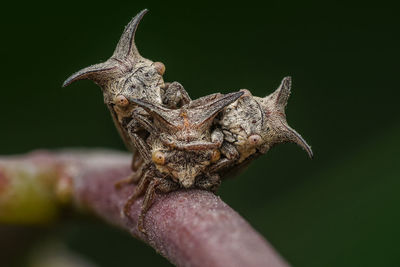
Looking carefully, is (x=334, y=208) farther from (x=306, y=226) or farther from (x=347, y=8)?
(x=347, y=8)

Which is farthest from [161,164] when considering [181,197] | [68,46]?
[68,46]

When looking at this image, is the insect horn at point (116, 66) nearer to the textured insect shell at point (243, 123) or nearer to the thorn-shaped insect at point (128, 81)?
the thorn-shaped insect at point (128, 81)

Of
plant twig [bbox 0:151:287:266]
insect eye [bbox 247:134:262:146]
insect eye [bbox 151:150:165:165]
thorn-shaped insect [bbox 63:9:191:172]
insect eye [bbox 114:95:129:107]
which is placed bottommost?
plant twig [bbox 0:151:287:266]

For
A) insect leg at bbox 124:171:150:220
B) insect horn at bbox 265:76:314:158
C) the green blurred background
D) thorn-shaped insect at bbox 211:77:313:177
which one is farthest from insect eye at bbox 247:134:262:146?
the green blurred background

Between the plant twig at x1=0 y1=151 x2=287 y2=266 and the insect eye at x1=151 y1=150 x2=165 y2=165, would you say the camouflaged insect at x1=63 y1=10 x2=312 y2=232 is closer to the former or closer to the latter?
the insect eye at x1=151 y1=150 x2=165 y2=165

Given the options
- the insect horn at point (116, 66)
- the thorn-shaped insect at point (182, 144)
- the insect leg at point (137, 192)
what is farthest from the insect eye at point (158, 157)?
the insect horn at point (116, 66)

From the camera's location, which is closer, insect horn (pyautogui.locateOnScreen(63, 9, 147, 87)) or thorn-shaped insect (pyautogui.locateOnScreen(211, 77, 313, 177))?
thorn-shaped insect (pyautogui.locateOnScreen(211, 77, 313, 177))

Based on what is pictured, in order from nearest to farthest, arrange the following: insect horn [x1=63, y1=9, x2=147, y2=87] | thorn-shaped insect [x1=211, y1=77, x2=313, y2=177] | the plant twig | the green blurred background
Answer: the plant twig < thorn-shaped insect [x1=211, y1=77, x2=313, y2=177] < insect horn [x1=63, y1=9, x2=147, y2=87] < the green blurred background
